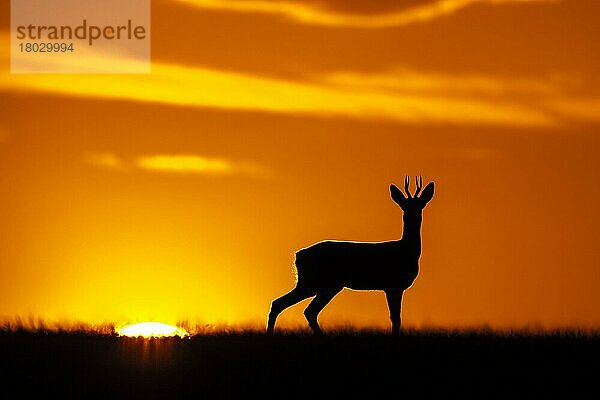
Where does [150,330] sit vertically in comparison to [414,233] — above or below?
below

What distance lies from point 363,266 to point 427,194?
58.7 inches

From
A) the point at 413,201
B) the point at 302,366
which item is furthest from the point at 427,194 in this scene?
the point at 302,366

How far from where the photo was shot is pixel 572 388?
1702 cm

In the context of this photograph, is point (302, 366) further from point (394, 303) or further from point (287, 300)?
point (287, 300)

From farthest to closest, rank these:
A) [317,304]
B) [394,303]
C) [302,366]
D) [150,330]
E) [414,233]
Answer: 1. [317,304]
2. [414,233]
3. [394,303]
4. [150,330]
5. [302,366]

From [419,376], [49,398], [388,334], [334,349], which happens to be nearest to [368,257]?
[388,334]

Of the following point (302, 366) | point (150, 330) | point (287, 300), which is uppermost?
point (287, 300)

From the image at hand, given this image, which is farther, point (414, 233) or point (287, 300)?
point (287, 300)

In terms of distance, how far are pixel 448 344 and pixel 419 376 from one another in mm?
2196

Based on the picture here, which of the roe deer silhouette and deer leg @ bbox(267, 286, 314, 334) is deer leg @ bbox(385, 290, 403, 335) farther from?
deer leg @ bbox(267, 286, 314, 334)

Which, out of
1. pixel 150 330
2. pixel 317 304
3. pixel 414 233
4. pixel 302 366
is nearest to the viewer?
pixel 302 366

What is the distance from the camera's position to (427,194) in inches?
919

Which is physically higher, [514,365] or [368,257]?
[368,257]

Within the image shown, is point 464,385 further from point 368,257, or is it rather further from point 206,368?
point 368,257
